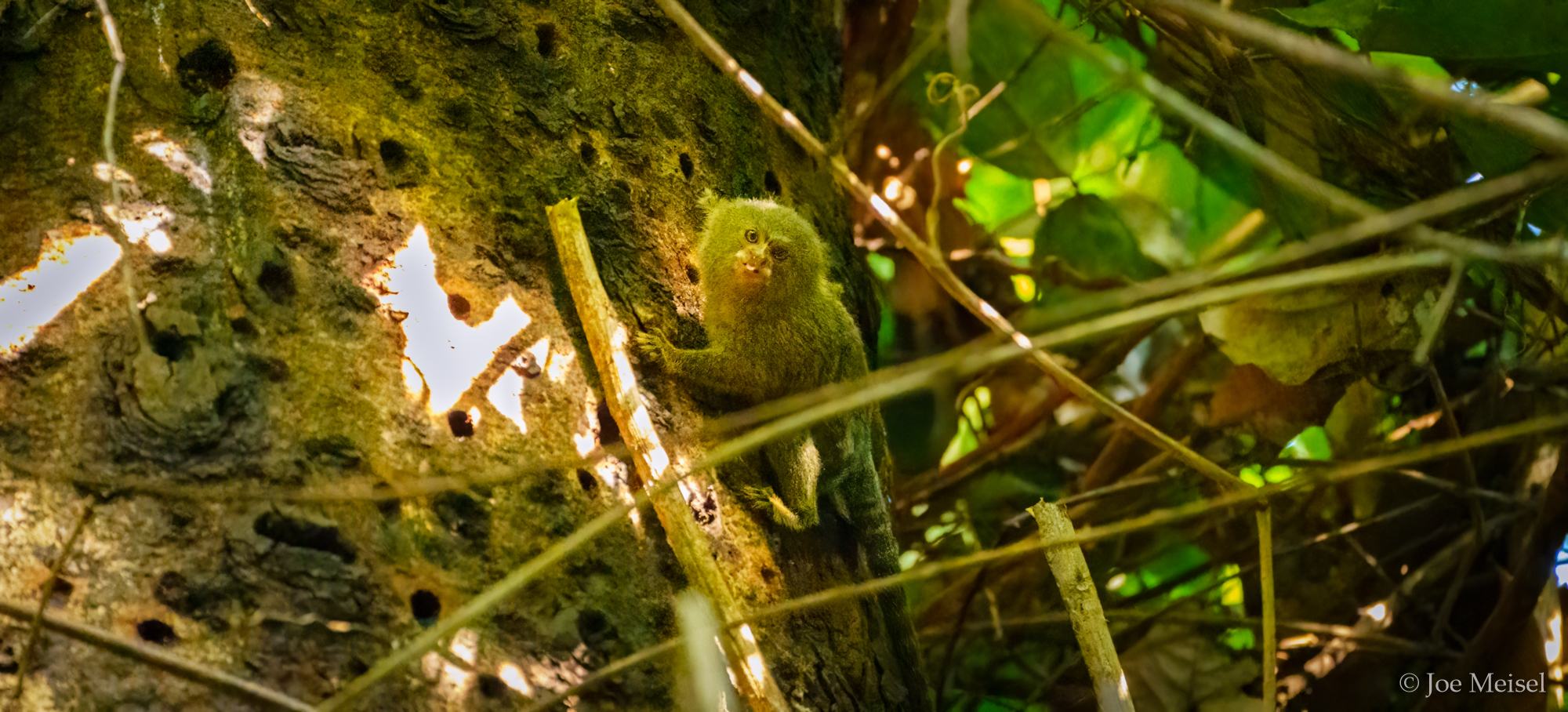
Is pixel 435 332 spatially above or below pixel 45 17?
below

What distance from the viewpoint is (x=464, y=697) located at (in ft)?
6.22

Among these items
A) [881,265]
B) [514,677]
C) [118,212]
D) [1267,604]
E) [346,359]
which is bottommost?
[881,265]

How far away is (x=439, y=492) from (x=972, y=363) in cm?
128

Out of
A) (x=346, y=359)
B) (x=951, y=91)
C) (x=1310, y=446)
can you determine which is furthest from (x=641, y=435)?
(x=1310, y=446)

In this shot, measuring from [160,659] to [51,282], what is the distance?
0.90m

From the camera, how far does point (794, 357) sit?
344cm

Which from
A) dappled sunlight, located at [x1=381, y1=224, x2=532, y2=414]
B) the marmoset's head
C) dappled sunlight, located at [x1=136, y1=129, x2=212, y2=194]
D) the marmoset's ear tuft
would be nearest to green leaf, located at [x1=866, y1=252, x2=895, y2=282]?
the marmoset's head

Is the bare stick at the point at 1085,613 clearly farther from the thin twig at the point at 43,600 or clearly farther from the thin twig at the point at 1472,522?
the thin twig at the point at 1472,522

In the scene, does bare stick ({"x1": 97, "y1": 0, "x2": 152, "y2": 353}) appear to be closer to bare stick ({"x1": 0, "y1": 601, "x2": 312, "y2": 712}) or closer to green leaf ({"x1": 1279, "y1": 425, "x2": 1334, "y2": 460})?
bare stick ({"x1": 0, "y1": 601, "x2": 312, "y2": 712})

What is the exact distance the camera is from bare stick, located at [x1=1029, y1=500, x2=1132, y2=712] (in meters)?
2.27

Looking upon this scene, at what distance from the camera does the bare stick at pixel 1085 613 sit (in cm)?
227

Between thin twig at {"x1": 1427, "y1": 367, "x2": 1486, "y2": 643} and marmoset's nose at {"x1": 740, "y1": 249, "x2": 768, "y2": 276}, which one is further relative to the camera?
thin twig at {"x1": 1427, "y1": 367, "x2": 1486, "y2": 643}

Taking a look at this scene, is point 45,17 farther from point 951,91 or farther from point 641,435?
point 951,91

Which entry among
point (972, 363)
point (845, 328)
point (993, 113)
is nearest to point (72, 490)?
point (972, 363)
